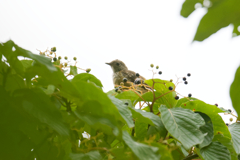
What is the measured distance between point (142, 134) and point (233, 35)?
265mm

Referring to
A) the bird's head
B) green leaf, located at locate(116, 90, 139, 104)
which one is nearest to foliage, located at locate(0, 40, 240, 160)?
green leaf, located at locate(116, 90, 139, 104)

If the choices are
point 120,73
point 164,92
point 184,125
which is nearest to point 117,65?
point 120,73

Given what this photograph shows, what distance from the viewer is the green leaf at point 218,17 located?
0.25 m

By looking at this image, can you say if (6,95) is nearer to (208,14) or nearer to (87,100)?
(87,100)

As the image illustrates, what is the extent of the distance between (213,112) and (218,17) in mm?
294

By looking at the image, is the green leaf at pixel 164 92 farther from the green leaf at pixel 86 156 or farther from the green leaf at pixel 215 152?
the green leaf at pixel 86 156

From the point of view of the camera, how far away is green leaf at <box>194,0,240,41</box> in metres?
0.25

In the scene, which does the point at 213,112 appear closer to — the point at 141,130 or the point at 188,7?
the point at 141,130

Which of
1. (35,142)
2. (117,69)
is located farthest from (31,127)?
(117,69)

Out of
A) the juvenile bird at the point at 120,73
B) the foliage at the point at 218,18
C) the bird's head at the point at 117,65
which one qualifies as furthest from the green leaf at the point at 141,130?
the bird's head at the point at 117,65

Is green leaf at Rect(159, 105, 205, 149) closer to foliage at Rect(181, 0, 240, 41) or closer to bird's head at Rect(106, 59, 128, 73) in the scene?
foliage at Rect(181, 0, 240, 41)

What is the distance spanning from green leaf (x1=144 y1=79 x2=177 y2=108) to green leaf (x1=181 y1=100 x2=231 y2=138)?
0.04 metres

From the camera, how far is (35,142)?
317 mm

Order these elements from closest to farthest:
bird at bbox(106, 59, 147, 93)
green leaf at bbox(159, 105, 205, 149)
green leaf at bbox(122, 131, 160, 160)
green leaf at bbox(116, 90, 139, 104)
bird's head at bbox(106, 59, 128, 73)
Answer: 1. green leaf at bbox(122, 131, 160, 160)
2. green leaf at bbox(159, 105, 205, 149)
3. green leaf at bbox(116, 90, 139, 104)
4. bird at bbox(106, 59, 147, 93)
5. bird's head at bbox(106, 59, 128, 73)
